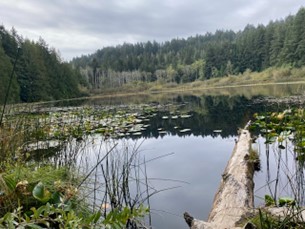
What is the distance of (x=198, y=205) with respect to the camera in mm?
3463

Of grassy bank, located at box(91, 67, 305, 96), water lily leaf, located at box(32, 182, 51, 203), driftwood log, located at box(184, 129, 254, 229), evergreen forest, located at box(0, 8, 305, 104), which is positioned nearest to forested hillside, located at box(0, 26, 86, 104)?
evergreen forest, located at box(0, 8, 305, 104)

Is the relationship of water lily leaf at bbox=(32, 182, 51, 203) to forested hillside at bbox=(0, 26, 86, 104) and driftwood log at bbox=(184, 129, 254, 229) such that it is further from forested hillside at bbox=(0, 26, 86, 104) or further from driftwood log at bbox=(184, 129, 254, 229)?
forested hillside at bbox=(0, 26, 86, 104)

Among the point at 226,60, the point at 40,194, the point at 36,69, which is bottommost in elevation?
the point at 40,194

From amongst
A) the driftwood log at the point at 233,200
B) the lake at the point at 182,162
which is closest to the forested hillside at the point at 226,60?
the lake at the point at 182,162

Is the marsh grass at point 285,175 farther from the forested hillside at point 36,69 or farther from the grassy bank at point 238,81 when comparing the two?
the grassy bank at point 238,81

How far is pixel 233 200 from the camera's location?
2895mm

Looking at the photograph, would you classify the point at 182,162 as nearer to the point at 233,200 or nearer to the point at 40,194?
the point at 233,200

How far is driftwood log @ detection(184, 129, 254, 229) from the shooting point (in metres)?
2.31

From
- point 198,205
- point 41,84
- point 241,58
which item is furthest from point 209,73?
point 198,205

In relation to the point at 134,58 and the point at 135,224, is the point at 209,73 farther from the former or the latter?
the point at 135,224

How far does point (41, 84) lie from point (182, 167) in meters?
31.1

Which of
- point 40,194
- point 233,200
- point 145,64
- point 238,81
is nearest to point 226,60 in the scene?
point 238,81

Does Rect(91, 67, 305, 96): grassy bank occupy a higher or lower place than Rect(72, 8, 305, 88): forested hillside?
lower

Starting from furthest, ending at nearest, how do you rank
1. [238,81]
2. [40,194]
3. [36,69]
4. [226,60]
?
[226,60] < [238,81] < [36,69] < [40,194]
